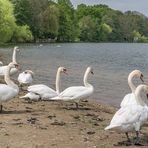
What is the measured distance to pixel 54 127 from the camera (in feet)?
41.8

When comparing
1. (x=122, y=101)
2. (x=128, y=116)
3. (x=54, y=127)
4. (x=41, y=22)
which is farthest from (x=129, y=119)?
(x=41, y=22)

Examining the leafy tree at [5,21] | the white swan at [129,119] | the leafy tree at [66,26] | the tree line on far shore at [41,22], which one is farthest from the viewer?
the leafy tree at [66,26]

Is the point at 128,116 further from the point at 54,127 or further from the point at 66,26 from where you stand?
the point at 66,26

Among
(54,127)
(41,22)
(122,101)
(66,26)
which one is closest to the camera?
(54,127)

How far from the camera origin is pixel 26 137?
442 inches

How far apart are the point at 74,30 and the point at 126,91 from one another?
471ft

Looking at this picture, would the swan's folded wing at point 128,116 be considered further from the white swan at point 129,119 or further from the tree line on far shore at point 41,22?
the tree line on far shore at point 41,22

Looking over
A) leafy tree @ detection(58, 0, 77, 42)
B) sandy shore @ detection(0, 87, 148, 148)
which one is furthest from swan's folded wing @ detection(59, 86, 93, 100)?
leafy tree @ detection(58, 0, 77, 42)

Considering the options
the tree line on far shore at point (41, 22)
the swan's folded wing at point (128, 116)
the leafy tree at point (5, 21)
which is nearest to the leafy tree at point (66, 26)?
the tree line on far shore at point (41, 22)

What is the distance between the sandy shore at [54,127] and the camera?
35.9ft

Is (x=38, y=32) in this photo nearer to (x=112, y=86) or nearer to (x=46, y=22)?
(x=46, y=22)

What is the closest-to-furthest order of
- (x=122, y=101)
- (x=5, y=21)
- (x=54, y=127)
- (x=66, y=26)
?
(x=54, y=127) < (x=122, y=101) < (x=5, y=21) < (x=66, y=26)

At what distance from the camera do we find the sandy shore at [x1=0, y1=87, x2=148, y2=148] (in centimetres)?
1094

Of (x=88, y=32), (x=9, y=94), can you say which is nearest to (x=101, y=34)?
(x=88, y=32)
